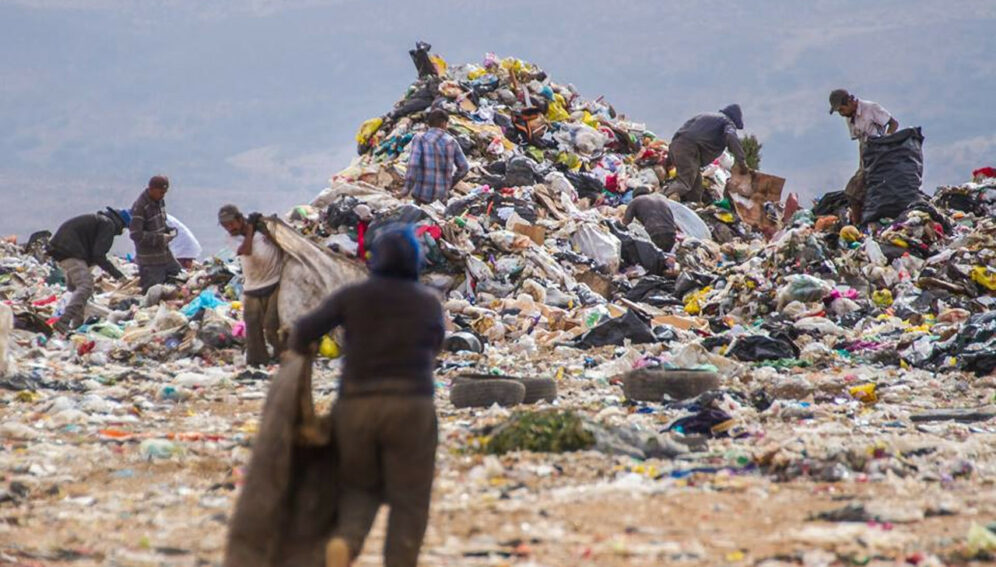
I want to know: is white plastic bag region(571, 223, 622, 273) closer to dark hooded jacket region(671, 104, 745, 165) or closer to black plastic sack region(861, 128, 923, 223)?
black plastic sack region(861, 128, 923, 223)

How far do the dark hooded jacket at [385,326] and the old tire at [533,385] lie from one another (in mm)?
4202

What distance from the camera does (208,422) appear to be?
736 centimetres

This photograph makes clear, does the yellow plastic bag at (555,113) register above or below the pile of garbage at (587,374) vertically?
above

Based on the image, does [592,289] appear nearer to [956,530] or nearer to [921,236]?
[921,236]

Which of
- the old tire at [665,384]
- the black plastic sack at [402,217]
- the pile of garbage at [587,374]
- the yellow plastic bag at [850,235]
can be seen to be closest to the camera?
the pile of garbage at [587,374]

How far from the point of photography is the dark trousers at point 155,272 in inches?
510

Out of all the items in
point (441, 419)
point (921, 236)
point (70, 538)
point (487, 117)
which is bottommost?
point (70, 538)

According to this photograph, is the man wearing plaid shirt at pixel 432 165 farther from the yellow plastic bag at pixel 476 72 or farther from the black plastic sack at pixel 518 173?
the yellow plastic bag at pixel 476 72

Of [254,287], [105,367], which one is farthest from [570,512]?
[105,367]

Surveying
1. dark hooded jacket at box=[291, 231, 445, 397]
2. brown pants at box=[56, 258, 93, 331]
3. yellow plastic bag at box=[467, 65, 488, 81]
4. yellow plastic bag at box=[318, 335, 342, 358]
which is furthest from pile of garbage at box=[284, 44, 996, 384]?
dark hooded jacket at box=[291, 231, 445, 397]

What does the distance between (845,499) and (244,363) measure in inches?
252

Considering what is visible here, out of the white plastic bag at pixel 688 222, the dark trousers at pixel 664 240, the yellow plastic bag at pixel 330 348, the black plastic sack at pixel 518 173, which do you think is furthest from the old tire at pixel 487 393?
the black plastic sack at pixel 518 173

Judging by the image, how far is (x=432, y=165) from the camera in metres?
14.9

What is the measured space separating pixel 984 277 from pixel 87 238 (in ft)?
29.5
